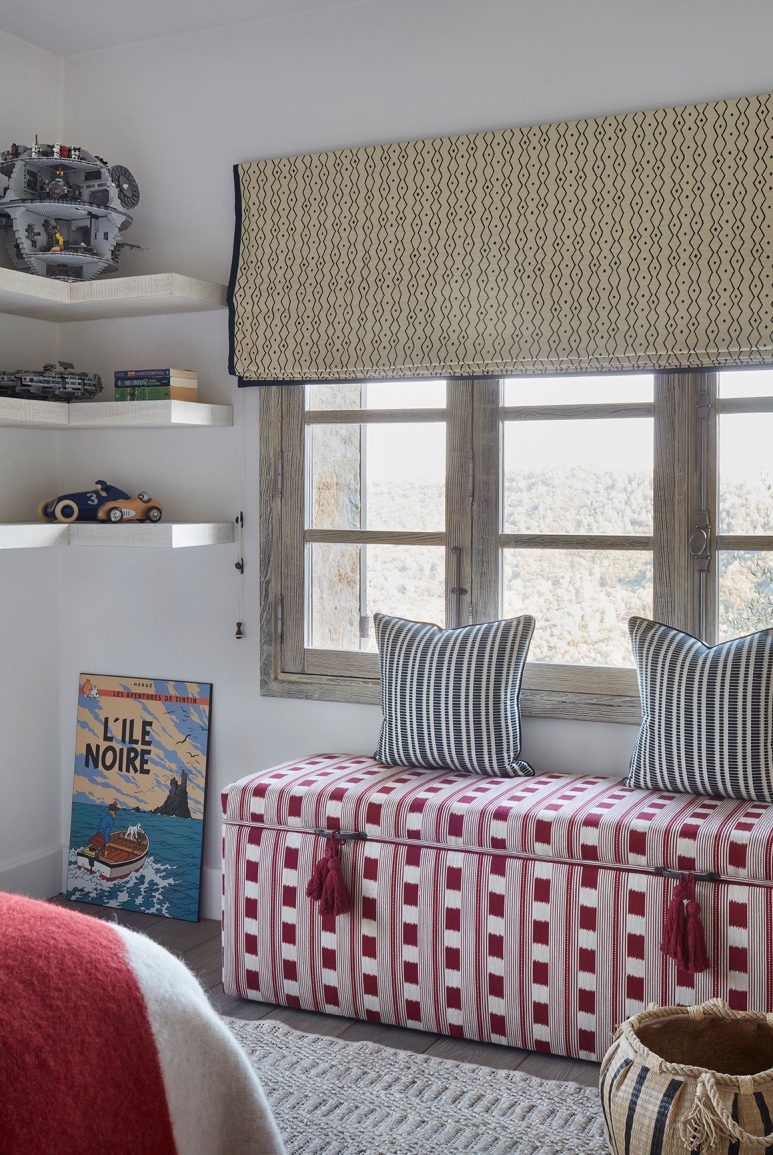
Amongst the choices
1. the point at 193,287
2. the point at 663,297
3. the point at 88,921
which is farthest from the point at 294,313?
the point at 88,921

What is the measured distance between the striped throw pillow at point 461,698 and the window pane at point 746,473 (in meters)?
0.58

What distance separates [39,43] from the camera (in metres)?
3.68

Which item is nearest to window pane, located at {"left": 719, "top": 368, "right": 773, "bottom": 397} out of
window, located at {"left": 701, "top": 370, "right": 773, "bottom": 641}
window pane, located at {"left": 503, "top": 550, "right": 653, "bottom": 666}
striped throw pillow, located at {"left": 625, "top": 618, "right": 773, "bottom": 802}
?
window, located at {"left": 701, "top": 370, "right": 773, "bottom": 641}

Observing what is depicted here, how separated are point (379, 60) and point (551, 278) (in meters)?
0.84

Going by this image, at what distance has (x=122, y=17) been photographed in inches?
137

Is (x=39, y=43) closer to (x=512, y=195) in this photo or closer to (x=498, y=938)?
(x=512, y=195)

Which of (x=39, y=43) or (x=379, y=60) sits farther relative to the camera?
(x=39, y=43)

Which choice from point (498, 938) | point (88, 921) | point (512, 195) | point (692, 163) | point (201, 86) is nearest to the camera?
point (88, 921)

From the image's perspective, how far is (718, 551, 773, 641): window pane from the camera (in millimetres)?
2945

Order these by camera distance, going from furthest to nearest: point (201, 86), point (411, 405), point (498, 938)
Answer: point (201, 86)
point (411, 405)
point (498, 938)

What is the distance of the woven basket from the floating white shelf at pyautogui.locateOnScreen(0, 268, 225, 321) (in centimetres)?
232

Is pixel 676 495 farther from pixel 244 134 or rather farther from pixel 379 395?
pixel 244 134

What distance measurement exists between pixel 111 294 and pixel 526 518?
1372mm

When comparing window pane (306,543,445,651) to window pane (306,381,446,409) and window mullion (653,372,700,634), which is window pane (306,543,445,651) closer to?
window pane (306,381,446,409)
